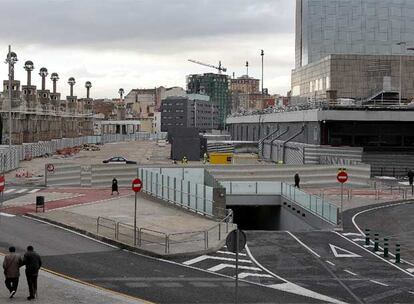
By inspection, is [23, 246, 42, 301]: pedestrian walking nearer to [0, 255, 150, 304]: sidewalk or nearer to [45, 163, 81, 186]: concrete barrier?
A: [0, 255, 150, 304]: sidewalk

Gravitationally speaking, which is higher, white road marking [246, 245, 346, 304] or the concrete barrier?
the concrete barrier

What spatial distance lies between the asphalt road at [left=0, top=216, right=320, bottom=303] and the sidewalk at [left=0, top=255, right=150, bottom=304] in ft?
1.84

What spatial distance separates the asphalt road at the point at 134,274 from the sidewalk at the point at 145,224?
1073mm

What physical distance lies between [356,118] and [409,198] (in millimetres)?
19174

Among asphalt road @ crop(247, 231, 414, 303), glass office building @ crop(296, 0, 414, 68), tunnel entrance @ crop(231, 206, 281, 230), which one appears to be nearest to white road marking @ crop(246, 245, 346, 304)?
asphalt road @ crop(247, 231, 414, 303)

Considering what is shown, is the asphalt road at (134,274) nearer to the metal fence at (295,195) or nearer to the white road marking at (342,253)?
the white road marking at (342,253)

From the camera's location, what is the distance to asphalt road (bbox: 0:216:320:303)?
17.7m

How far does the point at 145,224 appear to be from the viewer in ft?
96.9

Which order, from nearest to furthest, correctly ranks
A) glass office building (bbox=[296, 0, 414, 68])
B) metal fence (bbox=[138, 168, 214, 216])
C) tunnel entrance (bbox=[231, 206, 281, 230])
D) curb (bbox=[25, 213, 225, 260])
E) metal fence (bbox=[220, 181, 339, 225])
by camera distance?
curb (bbox=[25, 213, 225, 260]) < metal fence (bbox=[220, 181, 339, 225]) < metal fence (bbox=[138, 168, 214, 216]) < tunnel entrance (bbox=[231, 206, 281, 230]) < glass office building (bbox=[296, 0, 414, 68])

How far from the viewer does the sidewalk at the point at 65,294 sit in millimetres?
16531

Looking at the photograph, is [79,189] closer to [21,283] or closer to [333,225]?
[333,225]

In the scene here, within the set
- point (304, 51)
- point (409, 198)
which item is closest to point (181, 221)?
point (409, 198)

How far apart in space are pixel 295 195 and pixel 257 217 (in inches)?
289

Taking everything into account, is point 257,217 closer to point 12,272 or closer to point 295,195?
point 295,195
